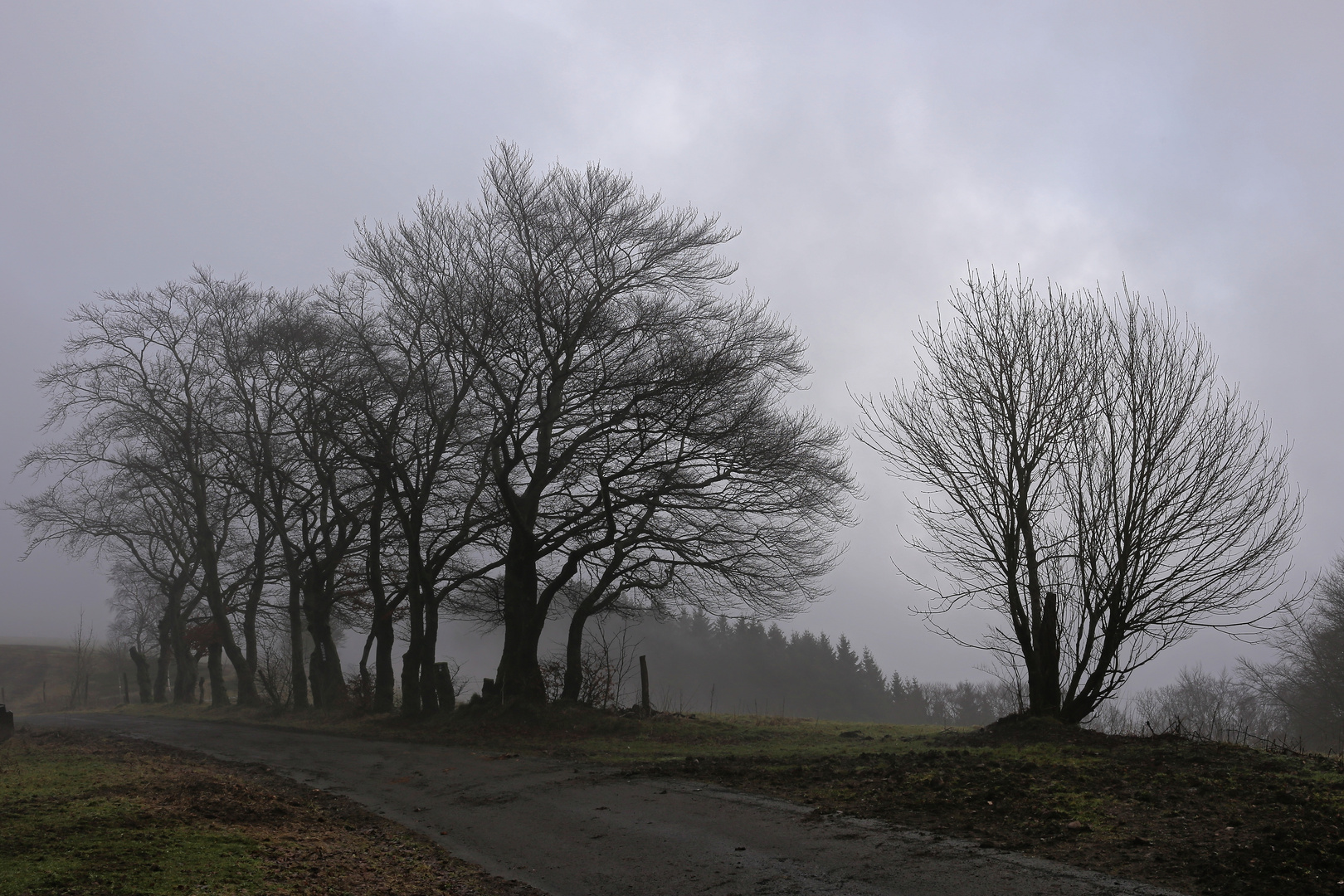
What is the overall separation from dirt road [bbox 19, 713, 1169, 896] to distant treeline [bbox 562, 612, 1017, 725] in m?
56.0

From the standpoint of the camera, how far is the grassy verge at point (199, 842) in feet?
17.3

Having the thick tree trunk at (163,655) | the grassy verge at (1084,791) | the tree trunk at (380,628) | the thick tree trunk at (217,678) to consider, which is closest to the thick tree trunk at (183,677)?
the thick tree trunk at (163,655)

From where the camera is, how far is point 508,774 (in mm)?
10859

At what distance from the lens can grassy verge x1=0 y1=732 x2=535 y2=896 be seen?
526 centimetres

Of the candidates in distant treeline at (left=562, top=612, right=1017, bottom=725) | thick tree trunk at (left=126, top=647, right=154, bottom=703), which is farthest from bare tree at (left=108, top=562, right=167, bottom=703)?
distant treeline at (left=562, top=612, right=1017, bottom=725)

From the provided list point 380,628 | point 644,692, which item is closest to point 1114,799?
point 644,692

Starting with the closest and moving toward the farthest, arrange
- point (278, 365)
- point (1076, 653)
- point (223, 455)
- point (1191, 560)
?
point (1191, 560) → point (1076, 653) → point (278, 365) → point (223, 455)

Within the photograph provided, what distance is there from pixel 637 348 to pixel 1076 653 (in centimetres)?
957

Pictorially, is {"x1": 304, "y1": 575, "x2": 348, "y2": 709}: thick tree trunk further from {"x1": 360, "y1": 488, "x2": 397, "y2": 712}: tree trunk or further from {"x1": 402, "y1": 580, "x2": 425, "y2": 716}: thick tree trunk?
{"x1": 402, "y1": 580, "x2": 425, "y2": 716}: thick tree trunk

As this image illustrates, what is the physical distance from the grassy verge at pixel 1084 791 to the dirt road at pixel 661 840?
426 mm

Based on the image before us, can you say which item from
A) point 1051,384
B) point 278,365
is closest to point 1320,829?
point 1051,384

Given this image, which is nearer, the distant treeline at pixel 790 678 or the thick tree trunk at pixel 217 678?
the thick tree trunk at pixel 217 678

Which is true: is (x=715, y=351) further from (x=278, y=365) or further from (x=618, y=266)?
(x=278, y=365)

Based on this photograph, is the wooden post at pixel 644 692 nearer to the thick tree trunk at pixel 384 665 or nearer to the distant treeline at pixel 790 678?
the thick tree trunk at pixel 384 665
